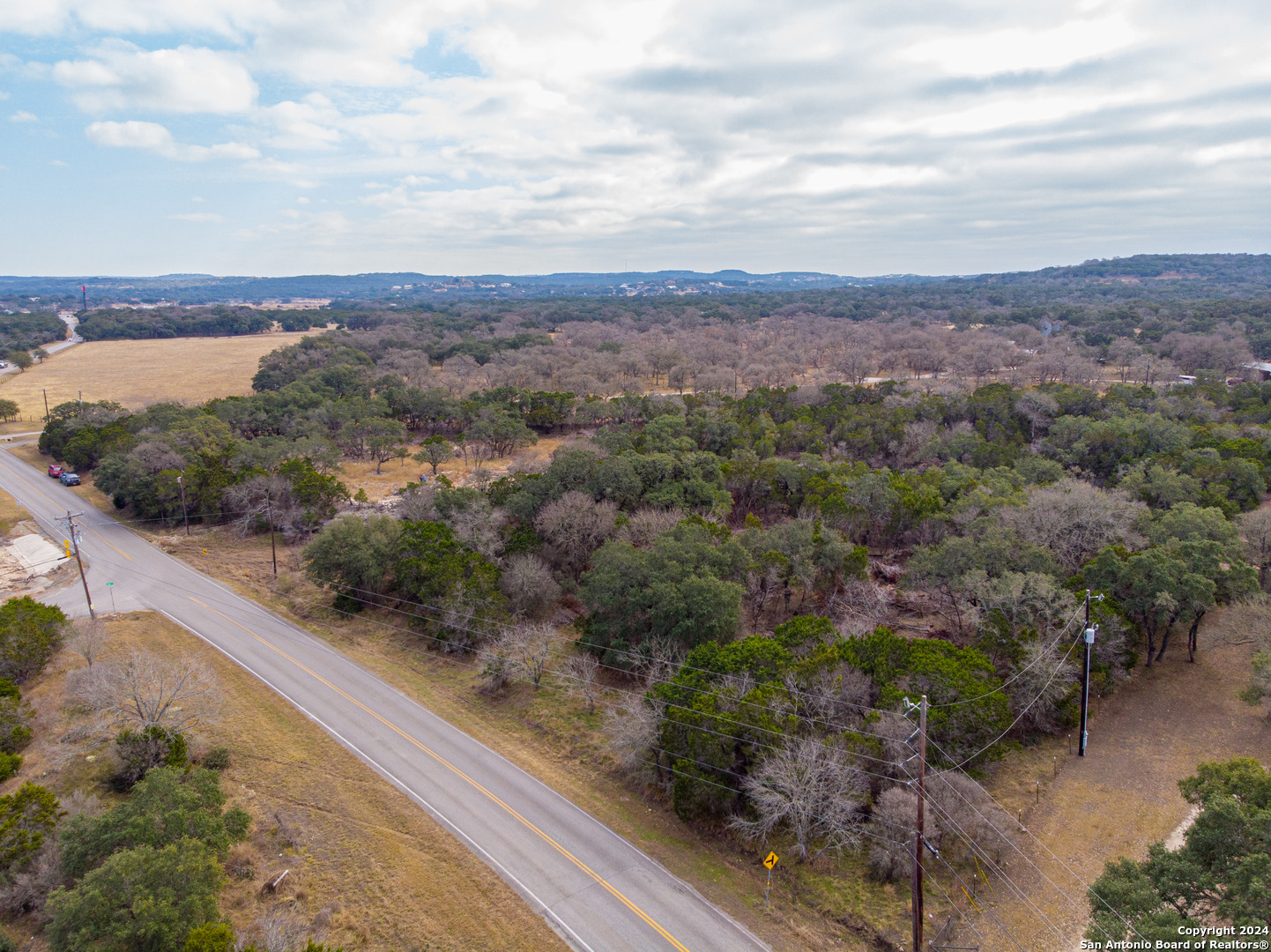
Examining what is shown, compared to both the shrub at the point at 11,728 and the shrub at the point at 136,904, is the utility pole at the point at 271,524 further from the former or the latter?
the shrub at the point at 136,904

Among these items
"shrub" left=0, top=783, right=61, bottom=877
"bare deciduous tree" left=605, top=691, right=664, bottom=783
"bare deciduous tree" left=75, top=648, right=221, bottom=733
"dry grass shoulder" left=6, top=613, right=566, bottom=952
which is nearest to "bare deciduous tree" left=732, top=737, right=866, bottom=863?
"bare deciduous tree" left=605, top=691, right=664, bottom=783

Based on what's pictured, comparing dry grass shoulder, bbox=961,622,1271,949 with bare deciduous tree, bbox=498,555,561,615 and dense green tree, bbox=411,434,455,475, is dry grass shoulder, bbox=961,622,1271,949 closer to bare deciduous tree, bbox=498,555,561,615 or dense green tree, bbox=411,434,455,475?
bare deciduous tree, bbox=498,555,561,615

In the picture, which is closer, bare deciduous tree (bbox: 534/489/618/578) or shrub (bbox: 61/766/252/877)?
shrub (bbox: 61/766/252/877)

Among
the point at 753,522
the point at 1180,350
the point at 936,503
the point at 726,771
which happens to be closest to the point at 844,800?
the point at 726,771

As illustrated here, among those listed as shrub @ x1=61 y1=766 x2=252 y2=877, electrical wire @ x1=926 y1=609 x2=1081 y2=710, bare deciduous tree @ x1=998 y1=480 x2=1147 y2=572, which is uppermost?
bare deciduous tree @ x1=998 y1=480 x2=1147 y2=572

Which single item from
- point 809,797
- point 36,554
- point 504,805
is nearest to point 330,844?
point 504,805

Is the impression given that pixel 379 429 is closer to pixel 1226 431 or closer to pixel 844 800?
pixel 844 800

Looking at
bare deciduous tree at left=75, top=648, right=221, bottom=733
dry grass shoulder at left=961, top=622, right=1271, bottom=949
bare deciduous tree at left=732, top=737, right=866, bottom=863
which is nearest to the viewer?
dry grass shoulder at left=961, top=622, right=1271, bottom=949
